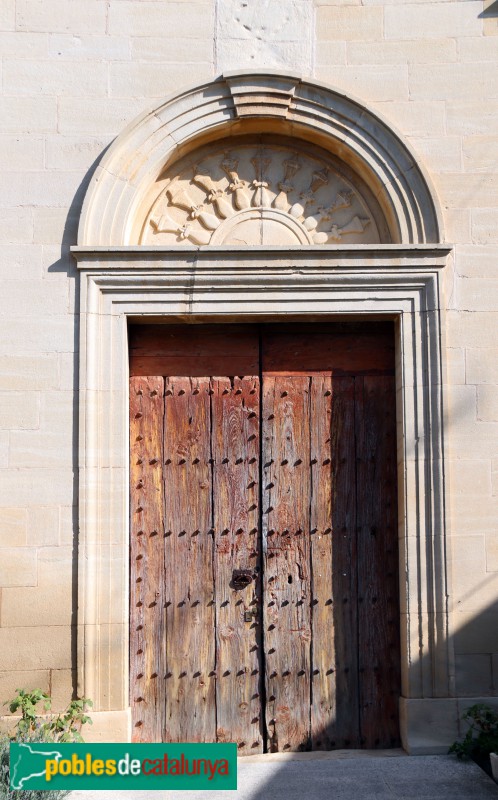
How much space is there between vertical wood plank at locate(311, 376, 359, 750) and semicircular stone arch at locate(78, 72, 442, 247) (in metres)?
0.99

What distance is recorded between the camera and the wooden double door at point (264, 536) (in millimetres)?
5609

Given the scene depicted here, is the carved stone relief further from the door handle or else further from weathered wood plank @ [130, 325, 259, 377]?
the door handle

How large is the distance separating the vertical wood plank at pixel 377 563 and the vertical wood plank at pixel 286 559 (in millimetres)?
320

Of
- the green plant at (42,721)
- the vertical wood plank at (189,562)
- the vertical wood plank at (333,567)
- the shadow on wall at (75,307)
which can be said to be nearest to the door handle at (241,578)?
the vertical wood plank at (189,562)

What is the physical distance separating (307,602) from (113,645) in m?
1.15

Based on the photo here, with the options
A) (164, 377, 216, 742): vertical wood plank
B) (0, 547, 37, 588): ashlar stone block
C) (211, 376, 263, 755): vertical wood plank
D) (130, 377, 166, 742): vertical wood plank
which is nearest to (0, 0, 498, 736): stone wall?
(0, 547, 37, 588): ashlar stone block

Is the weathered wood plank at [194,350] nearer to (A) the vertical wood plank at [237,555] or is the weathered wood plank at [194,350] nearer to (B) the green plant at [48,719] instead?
(A) the vertical wood plank at [237,555]

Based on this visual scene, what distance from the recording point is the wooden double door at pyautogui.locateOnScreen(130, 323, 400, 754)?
18.4 ft

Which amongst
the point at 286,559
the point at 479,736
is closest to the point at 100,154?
the point at 286,559

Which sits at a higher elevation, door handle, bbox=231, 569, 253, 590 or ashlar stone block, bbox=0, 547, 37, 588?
ashlar stone block, bbox=0, 547, 37, 588

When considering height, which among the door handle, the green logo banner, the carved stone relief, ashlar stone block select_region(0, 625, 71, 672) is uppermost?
the carved stone relief

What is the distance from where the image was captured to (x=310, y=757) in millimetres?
5480

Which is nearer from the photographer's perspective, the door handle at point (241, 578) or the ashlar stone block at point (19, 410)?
the ashlar stone block at point (19, 410)

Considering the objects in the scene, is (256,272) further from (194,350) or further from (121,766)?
(121,766)
